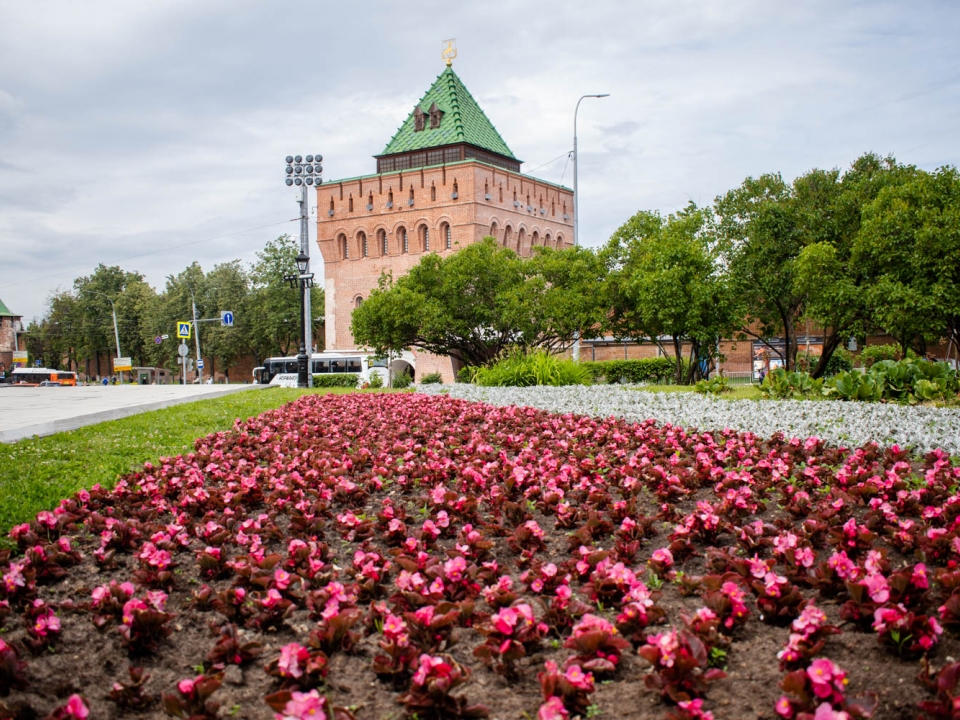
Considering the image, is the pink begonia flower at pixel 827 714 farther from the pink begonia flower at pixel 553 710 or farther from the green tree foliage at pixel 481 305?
the green tree foliage at pixel 481 305

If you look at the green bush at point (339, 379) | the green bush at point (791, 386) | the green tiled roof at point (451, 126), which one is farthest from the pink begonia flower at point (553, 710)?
the green tiled roof at point (451, 126)

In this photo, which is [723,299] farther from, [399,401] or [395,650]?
[395,650]

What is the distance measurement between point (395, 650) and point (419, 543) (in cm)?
127

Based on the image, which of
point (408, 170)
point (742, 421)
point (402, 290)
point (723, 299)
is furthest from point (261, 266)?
point (742, 421)

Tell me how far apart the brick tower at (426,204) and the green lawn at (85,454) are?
36489mm

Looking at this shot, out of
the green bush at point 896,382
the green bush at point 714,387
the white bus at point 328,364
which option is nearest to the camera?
the green bush at point 896,382

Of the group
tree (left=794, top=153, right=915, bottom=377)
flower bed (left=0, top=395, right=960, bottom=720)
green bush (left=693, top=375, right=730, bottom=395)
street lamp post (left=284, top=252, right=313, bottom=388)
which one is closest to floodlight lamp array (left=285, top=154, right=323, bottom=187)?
street lamp post (left=284, top=252, right=313, bottom=388)

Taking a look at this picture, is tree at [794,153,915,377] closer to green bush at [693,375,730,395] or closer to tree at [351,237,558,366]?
tree at [351,237,558,366]

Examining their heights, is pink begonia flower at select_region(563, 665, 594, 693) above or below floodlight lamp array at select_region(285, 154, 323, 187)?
below

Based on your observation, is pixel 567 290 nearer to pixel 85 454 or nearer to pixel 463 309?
pixel 463 309

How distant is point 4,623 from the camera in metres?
3.58

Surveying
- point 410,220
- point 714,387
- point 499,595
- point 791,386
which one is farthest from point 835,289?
point 410,220

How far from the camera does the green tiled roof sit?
1987 inches

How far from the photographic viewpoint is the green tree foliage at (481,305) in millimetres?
25500
